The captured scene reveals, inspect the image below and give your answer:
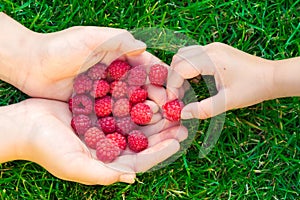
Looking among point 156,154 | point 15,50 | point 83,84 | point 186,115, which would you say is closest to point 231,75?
point 186,115

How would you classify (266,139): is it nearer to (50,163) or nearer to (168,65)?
(168,65)

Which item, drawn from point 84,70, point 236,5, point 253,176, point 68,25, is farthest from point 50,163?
point 236,5

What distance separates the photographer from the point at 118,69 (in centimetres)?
150

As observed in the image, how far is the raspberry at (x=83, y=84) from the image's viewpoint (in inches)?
59.1

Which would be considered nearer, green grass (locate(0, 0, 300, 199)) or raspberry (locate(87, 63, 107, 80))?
raspberry (locate(87, 63, 107, 80))

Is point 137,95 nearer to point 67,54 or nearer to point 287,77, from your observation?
point 67,54

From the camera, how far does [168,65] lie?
160cm

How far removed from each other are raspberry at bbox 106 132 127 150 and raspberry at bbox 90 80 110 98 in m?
0.11

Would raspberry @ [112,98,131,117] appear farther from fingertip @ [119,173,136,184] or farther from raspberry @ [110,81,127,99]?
fingertip @ [119,173,136,184]

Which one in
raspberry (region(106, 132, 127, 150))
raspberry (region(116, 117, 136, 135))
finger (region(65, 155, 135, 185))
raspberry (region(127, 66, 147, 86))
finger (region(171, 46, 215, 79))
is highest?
finger (region(171, 46, 215, 79))

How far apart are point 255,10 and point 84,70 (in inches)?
20.4

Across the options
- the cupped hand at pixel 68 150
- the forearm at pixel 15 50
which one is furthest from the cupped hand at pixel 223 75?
the forearm at pixel 15 50

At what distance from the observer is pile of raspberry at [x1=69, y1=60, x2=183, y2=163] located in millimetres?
1486

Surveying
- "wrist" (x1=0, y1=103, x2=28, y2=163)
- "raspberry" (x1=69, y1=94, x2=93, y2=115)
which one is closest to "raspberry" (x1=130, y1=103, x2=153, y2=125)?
"raspberry" (x1=69, y1=94, x2=93, y2=115)
